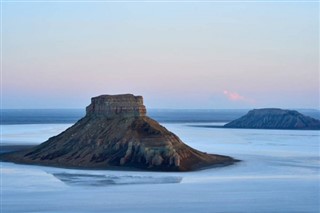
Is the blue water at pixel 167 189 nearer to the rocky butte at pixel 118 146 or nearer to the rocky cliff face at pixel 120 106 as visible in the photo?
Result: the rocky butte at pixel 118 146

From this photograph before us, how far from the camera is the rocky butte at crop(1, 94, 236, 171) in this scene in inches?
3226

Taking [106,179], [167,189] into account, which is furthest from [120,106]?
[167,189]

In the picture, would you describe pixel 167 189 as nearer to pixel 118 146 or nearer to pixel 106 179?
pixel 106 179

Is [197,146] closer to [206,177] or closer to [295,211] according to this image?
[206,177]

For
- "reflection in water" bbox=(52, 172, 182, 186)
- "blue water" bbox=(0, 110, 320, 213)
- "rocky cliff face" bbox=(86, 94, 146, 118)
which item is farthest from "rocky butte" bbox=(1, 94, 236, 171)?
"reflection in water" bbox=(52, 172, 182, 186)

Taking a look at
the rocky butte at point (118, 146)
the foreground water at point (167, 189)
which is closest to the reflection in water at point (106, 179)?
the foreground water at point (167, 189)

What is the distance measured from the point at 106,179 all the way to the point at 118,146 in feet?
54.7

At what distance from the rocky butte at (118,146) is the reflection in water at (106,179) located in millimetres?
7921

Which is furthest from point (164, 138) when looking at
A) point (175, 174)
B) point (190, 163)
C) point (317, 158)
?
point (317, 158)

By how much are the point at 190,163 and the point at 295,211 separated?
106 ft

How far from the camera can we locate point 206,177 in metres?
72.2

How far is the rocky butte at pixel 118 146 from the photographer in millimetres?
81938

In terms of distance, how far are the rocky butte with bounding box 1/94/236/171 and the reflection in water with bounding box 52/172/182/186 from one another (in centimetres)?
792

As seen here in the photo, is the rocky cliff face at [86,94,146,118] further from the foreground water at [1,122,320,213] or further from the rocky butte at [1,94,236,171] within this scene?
the foreground water at [1,122,320,213]
